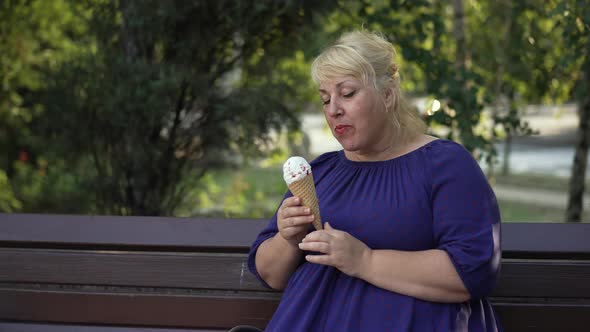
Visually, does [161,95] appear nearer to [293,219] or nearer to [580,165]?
[293,219]

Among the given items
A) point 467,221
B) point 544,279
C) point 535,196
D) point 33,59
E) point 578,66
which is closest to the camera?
point 467,221

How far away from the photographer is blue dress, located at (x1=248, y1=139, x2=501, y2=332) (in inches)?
73.3

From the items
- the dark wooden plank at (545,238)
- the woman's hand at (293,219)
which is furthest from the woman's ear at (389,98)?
the dark wooden plank at (545,238)

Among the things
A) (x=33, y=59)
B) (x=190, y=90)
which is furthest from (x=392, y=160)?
(x=33, y=59)

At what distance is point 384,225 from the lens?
6.42 feet

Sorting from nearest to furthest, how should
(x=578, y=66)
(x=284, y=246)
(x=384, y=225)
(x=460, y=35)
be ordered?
(x=384, y=225), (x=284, y=246), (x=578, y=66), (x=460, y=35)

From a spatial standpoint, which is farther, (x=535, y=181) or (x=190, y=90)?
(x=535, y=181)

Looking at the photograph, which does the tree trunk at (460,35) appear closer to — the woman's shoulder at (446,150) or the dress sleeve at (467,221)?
the woman's shoulder at (446,150)

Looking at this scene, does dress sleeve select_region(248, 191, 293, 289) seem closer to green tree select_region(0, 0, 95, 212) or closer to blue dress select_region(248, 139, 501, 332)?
blue dress select_region(248, 139, 501, 332)

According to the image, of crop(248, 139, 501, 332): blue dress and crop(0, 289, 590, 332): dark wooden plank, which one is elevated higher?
crop(248, 139, 501, 332): blue dress

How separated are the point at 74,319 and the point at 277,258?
0.93 m

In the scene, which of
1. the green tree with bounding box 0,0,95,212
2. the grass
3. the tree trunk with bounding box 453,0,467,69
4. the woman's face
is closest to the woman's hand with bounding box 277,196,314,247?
the woman's face

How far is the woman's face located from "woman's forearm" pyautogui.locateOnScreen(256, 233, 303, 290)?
34 centimetres

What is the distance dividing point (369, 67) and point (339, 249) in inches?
19.3
